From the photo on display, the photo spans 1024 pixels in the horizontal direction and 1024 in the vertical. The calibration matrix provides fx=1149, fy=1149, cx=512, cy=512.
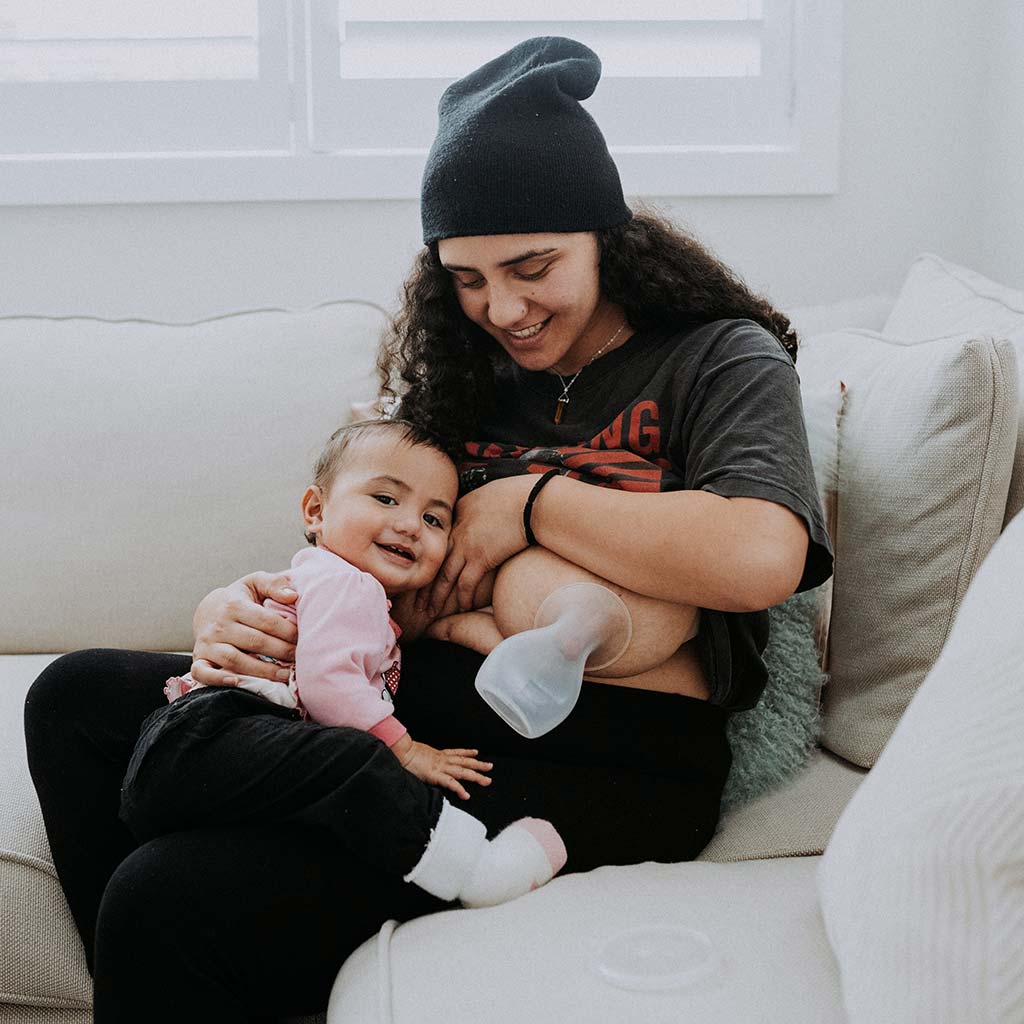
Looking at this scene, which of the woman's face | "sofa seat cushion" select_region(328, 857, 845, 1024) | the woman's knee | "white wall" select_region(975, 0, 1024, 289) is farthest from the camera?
"white wall" select_region(975, 0, 1024, 289)

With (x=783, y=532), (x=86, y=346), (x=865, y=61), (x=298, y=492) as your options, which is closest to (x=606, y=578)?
(x=783, y=532)

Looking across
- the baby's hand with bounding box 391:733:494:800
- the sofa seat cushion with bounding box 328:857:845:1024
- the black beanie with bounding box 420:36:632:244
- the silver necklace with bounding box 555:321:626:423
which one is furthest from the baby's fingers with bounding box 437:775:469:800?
the black beanie with bounding box 420:36:632:244

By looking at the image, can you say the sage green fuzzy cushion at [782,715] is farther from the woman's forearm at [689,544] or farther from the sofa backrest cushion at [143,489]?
the sofa backrest cushion at [143,489]

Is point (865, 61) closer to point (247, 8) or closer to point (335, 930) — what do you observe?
point (247, 8)

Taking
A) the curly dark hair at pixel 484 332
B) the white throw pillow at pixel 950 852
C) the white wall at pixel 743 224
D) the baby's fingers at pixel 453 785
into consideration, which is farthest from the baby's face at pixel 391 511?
the white wall at pixel 743 224

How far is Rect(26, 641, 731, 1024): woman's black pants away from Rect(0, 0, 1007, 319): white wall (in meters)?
0.96

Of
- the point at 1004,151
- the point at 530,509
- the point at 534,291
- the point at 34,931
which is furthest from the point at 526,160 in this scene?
the point at 1004,151

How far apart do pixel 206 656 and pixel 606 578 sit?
0.40 meters

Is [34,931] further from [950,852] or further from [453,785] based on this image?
[950,852]

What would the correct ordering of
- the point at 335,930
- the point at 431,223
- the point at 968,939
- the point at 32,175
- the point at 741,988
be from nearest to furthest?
the point at 968,939 → the point at 741,988 → the point at 335,930 → the point at 431,223 → the point at 32,175

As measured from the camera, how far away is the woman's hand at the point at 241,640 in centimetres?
110

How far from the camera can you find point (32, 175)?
1.96m

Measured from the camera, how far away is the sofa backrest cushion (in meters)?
1.59

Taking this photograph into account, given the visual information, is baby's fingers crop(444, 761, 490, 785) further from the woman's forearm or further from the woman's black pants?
the woman's forearm
